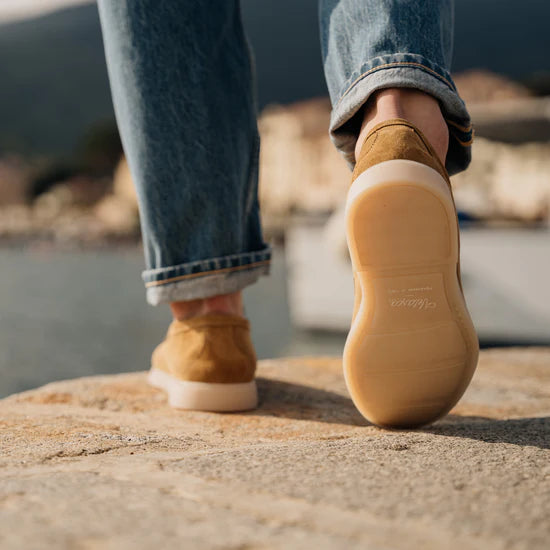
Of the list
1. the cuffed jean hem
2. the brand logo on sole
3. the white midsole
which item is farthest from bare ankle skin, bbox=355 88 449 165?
the white midsole

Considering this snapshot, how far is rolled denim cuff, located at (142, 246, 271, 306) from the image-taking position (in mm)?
806

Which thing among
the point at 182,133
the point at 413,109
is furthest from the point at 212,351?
the point at 413,109

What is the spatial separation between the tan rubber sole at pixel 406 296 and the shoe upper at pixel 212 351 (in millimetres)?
224

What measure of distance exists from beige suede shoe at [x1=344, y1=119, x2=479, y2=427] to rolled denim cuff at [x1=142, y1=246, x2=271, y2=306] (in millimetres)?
223

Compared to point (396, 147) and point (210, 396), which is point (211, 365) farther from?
point (396, 147)

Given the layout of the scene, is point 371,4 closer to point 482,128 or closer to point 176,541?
point 176,541

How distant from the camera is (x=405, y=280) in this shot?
2.05 ft

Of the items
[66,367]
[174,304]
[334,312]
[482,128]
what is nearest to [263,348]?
[334,312]

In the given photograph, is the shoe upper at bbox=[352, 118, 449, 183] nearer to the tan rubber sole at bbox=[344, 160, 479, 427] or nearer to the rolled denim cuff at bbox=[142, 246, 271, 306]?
the tan rubber sole at bbox=[344, 160, 479, 427]

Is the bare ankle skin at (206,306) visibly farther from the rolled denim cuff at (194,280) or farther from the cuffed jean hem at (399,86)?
the cuffed jean hem at (399,86)

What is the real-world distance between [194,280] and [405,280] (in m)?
0.29

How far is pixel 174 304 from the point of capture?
0.86 m

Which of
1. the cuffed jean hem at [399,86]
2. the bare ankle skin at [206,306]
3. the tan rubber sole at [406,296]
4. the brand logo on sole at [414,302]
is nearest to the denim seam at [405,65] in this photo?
the cuffed jean hem at [399,86]

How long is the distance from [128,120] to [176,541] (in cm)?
57
